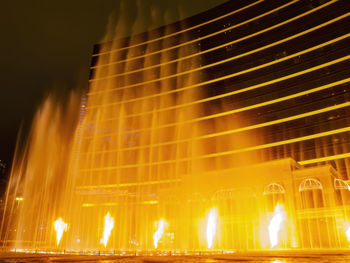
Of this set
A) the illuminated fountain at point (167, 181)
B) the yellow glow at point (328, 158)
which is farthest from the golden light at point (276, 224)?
the yellow glow at point (328, 158)

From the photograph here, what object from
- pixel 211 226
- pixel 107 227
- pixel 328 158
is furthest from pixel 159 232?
pixel 328 158

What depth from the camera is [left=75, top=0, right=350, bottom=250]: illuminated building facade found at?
3058 cm

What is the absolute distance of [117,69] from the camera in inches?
3196

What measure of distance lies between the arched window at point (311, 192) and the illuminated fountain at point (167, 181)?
9cm

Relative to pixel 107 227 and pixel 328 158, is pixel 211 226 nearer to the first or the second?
pixel 328 158

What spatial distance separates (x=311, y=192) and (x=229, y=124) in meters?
29.4

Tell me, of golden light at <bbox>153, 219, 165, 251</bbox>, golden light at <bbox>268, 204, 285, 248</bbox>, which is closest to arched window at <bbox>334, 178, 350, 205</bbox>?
golden light at <bbox>268, 204, 285, 248</bbox>

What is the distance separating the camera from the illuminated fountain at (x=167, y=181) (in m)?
29.5

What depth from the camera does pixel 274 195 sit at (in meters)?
30.4

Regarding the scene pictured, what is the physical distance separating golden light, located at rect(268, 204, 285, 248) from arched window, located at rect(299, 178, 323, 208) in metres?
2.39

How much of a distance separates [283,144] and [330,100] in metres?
10.2

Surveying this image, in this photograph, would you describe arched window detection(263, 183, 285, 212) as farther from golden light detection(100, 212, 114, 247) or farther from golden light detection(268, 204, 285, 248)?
golden light detection(100, 212, 114, 247)

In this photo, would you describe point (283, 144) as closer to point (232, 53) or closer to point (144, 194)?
point (232, 53)

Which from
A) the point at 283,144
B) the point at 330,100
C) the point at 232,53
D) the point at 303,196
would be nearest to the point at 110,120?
the point at 232,53
